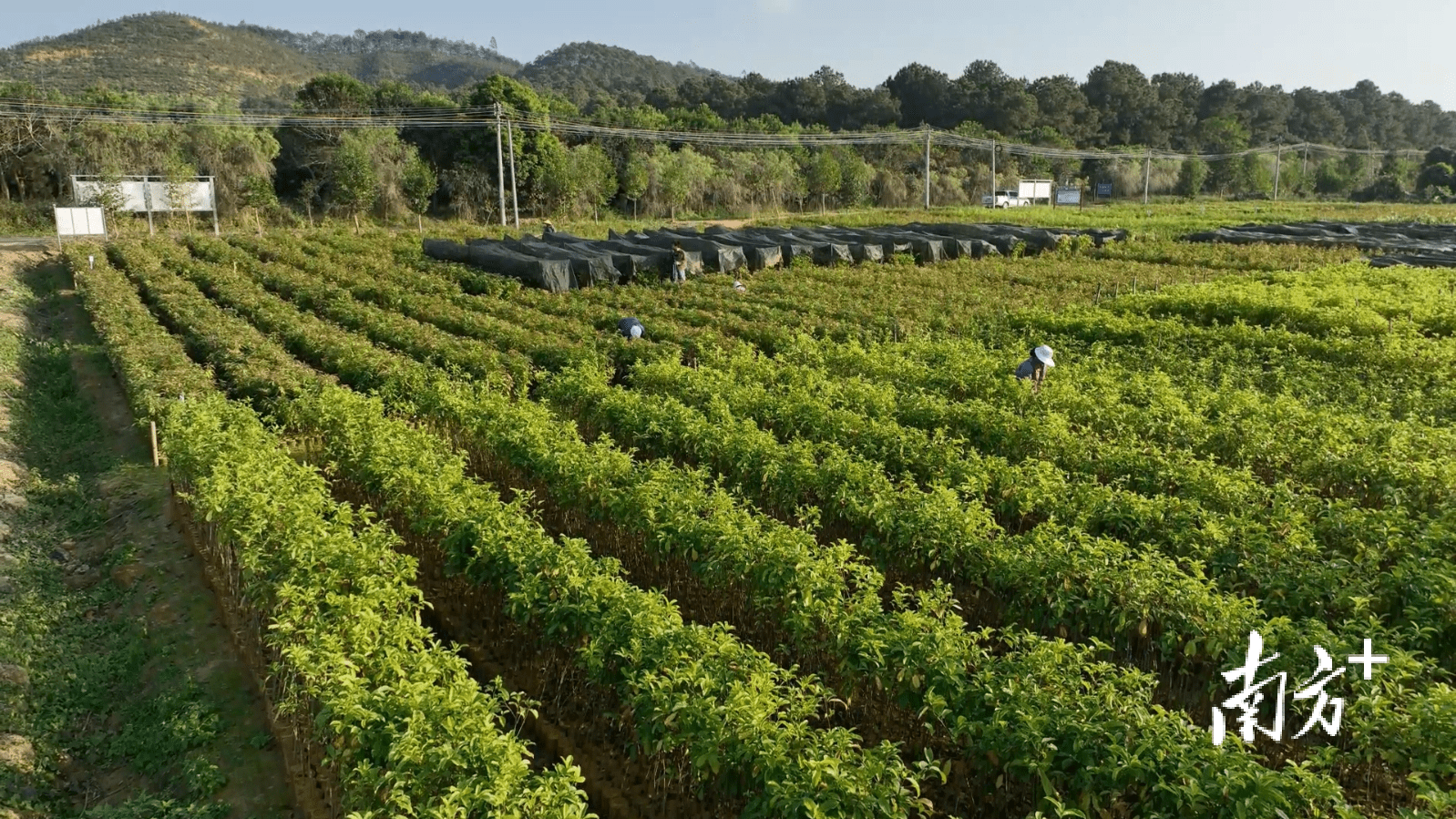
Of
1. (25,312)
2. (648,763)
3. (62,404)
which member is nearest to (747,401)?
(648,763)

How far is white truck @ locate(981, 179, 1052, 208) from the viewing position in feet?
218

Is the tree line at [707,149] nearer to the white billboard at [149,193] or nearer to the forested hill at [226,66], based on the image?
the white billboard at [149,193]

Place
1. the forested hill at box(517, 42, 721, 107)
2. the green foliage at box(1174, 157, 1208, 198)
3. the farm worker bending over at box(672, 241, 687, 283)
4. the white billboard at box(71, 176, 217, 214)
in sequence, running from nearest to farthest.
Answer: the farm worker bending over at box(672, 241, 687, 283) → the white billboard at box(71, 176, 217, 214) → the green foliage at box(1174, 157, 1208, 198) → the forested hill at box(517, 42, 721, 107)

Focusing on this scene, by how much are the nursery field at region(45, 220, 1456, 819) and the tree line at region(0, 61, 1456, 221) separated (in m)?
31.3

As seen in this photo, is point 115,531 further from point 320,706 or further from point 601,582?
point 601,582

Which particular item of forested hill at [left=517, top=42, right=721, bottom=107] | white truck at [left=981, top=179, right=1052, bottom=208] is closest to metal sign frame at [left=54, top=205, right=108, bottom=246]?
white truck at [left=981, top=179, right=1052, bottom=208]

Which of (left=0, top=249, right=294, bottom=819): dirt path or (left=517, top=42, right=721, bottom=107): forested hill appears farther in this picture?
(left=517, top=42, right=721, bottom=107): forested hill

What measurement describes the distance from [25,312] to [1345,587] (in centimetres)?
2537

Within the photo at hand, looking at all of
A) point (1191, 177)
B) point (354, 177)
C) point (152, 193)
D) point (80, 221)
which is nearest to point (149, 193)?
point (152, 193)

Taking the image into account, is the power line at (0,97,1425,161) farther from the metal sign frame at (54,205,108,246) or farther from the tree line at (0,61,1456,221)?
the metal sign frame at (54,205,108,246)

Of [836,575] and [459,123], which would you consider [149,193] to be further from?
[836,575]

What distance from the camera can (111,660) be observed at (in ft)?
25.0

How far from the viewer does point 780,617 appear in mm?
6816

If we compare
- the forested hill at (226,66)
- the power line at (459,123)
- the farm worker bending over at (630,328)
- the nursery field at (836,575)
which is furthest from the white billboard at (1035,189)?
the farm worker bending over at (630,328)
